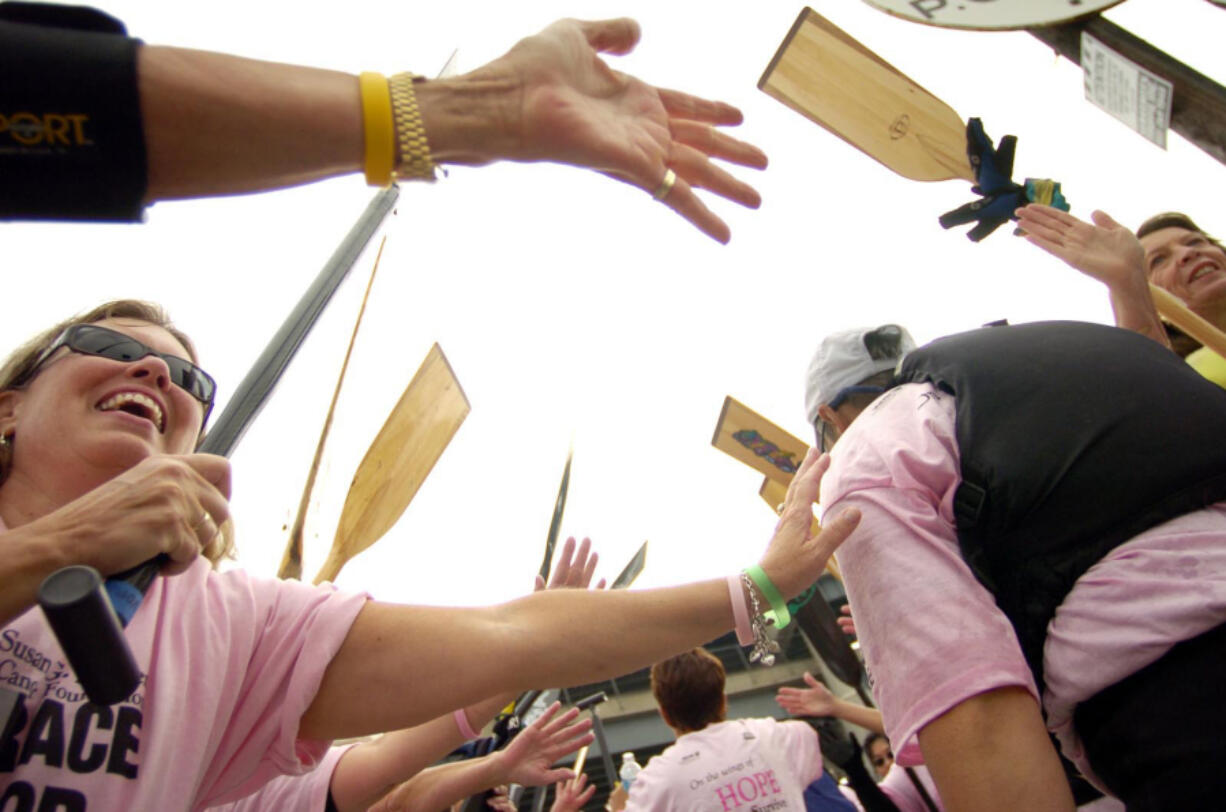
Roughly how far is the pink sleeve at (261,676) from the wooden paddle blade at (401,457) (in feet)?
7.09

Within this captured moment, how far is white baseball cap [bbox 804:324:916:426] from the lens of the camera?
1.97 m

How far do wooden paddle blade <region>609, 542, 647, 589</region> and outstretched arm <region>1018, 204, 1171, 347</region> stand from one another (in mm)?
2683

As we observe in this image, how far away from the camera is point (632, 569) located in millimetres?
4262

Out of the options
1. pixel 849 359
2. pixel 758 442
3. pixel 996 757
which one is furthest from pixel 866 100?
pixel 996 757

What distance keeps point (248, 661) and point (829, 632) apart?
6160 millimetres

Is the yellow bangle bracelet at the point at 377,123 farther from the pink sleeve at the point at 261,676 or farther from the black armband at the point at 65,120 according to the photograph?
the pink sleeve at the point at 261,676

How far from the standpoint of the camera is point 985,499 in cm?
126

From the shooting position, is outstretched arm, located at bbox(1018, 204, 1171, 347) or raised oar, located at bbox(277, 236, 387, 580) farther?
raised oar, located at bbox(277, 236, 387, 580)

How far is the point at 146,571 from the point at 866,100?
3532 mm

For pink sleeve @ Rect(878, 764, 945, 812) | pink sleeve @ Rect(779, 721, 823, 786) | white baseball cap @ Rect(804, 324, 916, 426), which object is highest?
white baseball cap @ Rect(804, 324, 916, 426)

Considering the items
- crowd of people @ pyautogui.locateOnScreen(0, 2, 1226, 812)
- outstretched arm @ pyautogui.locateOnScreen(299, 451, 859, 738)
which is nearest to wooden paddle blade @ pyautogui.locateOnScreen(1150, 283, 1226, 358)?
crowd of people @ pyautogui.locateOnScreen(0, 2, 1226, 812)

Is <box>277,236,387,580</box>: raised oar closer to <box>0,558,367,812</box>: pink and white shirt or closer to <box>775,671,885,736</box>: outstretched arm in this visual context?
<box>0,558,367,812</box>: pink and white shirt

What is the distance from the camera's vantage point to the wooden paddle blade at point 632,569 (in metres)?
4.16

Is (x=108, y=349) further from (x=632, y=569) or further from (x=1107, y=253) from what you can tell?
(x=632, y=569)
